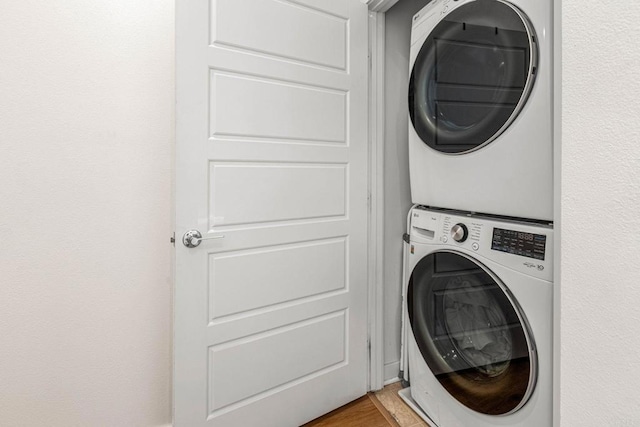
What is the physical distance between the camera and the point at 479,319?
48.3 inches

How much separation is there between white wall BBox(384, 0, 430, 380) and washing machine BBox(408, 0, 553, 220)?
28 cm

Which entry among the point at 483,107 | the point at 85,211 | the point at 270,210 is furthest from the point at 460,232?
the point at 85,211

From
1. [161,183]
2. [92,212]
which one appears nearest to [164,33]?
[161,183]

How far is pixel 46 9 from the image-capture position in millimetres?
1164

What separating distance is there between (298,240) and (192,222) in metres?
0.48

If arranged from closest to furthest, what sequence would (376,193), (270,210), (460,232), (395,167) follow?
(460,232) → (270,210) → (376,193) → (395,167)

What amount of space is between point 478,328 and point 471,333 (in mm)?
50

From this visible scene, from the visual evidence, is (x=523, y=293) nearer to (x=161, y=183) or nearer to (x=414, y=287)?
(x=414, y=287)

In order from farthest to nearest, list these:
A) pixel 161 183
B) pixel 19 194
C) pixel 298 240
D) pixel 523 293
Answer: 1. pixel 298 240
2. pixel 161 183
3. pixel 19 194
4. pixel 523 293

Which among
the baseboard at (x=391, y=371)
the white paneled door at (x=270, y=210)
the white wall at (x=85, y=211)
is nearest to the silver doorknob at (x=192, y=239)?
the white paneled door at (x=270, y=210)

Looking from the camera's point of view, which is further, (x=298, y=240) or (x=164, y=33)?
(x=298, y=240)

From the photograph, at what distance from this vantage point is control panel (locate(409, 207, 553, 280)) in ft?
3.20

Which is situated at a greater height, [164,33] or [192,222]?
[164,33]

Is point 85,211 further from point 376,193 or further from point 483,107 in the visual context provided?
point 483,107
